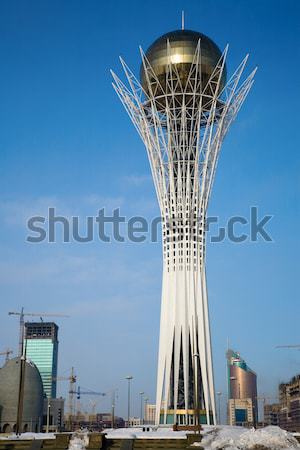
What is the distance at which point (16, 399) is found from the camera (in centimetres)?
10900

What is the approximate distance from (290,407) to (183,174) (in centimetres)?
11512

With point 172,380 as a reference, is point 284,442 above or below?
below

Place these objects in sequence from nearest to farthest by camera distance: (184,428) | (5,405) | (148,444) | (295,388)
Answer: (148,444), (184,428), (5,405), (295,388)

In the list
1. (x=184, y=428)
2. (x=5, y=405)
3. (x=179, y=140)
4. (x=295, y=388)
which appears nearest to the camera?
(x=184, y=428)

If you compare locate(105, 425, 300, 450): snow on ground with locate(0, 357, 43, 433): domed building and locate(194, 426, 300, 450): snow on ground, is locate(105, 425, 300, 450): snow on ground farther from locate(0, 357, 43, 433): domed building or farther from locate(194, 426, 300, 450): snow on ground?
locate(0, 357, 43, 433): domed building

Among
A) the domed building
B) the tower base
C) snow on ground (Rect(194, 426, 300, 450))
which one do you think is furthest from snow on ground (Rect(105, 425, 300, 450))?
the domed building

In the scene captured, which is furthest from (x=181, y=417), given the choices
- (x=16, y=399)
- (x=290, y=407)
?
(x=290, y=407)

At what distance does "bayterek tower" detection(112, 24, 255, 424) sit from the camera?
230 ft

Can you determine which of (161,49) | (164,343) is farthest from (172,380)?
(161,49)

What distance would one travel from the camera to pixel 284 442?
34.6m

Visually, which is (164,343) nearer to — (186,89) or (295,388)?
(186,89)

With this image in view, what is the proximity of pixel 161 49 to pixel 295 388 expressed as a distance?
116510 millimetres

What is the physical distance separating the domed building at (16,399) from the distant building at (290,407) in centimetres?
7097

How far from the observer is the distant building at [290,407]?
15938cm
